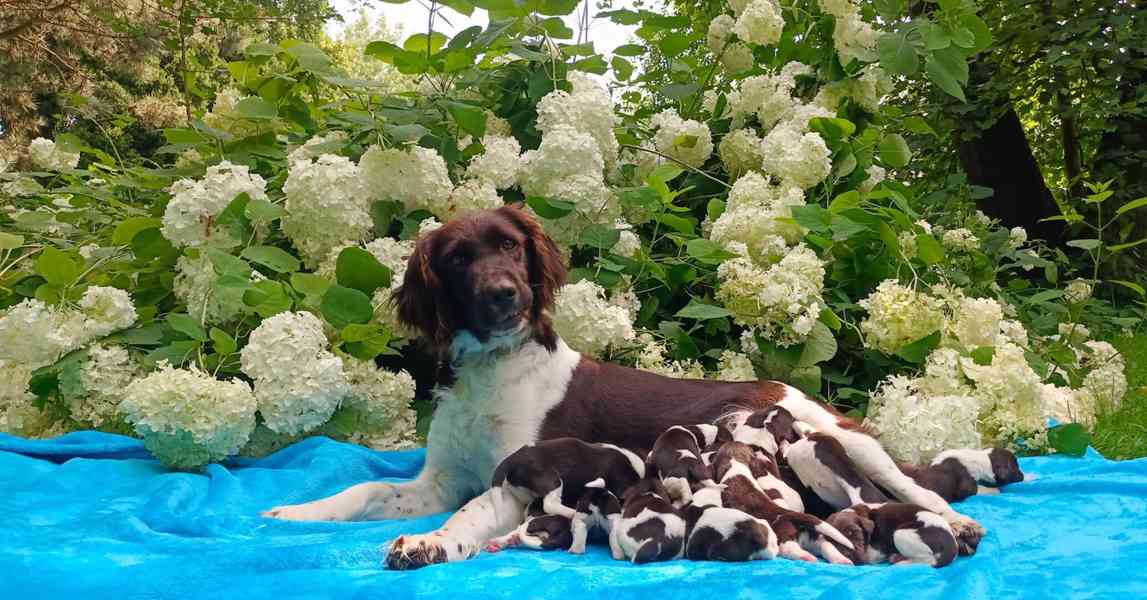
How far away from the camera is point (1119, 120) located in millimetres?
10430

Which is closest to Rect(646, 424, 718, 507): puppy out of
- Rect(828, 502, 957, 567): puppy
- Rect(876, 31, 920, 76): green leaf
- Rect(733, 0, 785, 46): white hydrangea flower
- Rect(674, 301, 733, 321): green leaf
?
Rect(828, 502, 957, 567): puppy

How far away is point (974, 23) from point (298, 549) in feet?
14.9

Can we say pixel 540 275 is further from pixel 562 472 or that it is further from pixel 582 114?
pixel 582 114

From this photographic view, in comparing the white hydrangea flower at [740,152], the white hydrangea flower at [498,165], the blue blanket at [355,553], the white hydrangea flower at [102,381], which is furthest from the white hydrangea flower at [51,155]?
the white hydrangea flower at [740,152]

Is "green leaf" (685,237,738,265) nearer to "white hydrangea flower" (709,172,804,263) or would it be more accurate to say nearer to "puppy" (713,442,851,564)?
"white hydrangea flower" (709,172,804,263)

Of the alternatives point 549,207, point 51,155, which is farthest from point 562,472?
point 51,155

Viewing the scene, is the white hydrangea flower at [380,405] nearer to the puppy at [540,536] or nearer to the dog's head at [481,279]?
the dog's head at [481,279]

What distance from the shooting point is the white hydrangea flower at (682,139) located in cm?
566

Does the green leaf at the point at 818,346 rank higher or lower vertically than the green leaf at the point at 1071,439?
higher

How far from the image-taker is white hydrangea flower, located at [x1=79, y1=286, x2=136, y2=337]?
167 inches

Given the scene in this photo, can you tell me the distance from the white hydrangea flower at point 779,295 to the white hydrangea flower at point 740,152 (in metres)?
1.17

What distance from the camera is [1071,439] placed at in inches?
160

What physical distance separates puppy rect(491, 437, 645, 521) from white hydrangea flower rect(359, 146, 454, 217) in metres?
2.07

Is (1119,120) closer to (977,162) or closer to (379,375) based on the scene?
(977,162)
